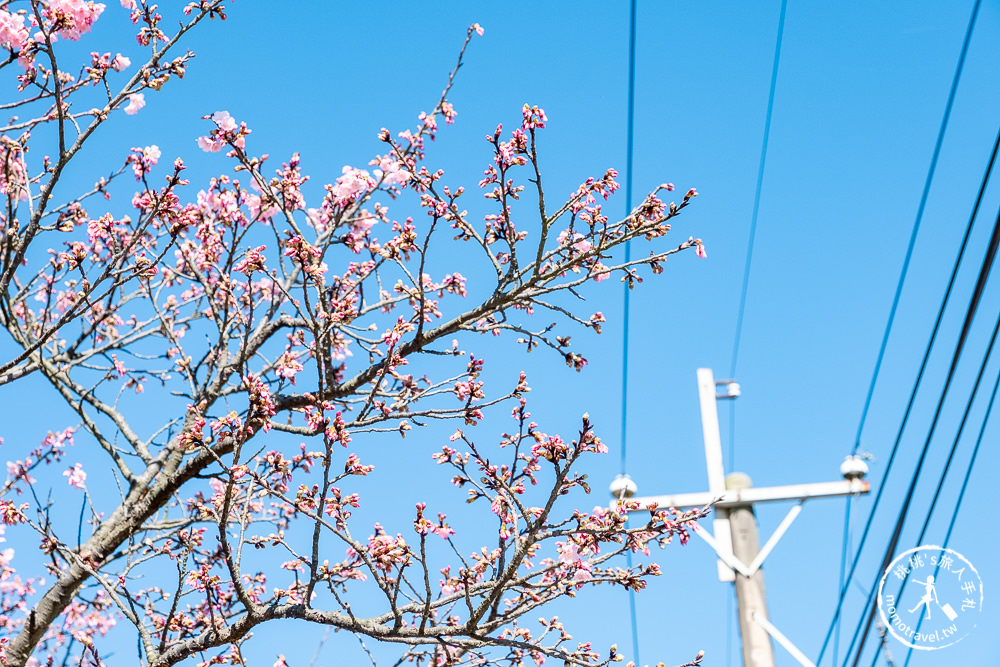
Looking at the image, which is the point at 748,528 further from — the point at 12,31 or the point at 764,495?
the point at 12,31

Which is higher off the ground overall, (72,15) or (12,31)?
(72,15)

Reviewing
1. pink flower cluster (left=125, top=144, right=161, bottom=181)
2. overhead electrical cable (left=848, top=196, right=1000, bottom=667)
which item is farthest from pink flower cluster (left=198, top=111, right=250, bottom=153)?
overhead electrical cable (left=848, top=196, right=1000, bottom=667)

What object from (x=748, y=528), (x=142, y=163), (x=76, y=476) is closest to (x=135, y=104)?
(x=142, y=163)

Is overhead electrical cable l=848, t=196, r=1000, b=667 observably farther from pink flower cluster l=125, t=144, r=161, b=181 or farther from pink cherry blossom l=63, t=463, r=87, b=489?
pink cherry blossom l=63, t=463, r=87, b=489

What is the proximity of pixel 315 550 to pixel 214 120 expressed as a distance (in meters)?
1.88

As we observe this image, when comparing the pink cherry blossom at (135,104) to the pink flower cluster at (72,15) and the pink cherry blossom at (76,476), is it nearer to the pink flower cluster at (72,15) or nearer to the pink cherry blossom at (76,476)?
the pink flower cluster at (72,15)

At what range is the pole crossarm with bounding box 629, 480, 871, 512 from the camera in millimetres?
6152

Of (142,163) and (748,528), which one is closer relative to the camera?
(142,163)

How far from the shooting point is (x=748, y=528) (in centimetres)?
614

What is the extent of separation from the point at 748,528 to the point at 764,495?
1.00ft

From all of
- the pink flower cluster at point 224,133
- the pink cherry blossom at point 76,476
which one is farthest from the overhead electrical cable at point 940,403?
the pink cherry blossom at point 76,476

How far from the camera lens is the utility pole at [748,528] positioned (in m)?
5.71

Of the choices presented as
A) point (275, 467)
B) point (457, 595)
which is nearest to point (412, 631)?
point (457, 595)

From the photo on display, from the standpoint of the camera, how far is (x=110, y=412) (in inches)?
200
